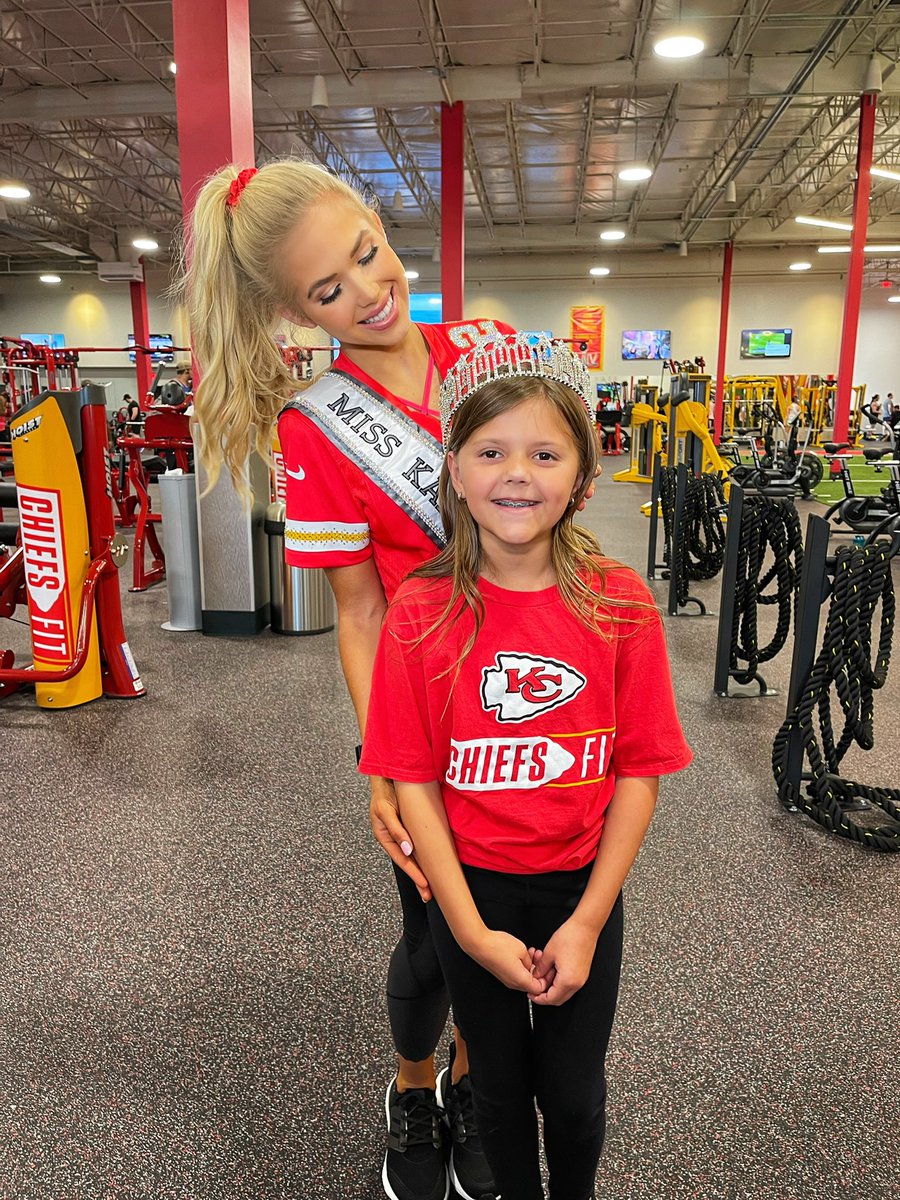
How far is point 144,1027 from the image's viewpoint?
5.83 ft

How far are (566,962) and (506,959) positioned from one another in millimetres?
68

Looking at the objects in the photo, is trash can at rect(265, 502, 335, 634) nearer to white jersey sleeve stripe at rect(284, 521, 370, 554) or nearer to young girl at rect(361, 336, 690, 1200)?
white jersey sleeve stripe at rect(284, 521, 370, 554)

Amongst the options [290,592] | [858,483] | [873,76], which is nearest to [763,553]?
[290,592]

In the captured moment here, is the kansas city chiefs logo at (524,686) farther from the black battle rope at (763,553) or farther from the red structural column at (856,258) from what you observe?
the red structural column at (856,258)

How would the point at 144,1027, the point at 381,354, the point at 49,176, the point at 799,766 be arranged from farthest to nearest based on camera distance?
1. the point at 49,176
2. the point at 799,766
3. the point at 144,1027
4. the point at 381,354

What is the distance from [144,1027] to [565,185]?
16181 mm

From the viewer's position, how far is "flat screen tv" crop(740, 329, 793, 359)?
816 inches

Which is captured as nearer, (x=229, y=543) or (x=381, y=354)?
(x=381, y=354)

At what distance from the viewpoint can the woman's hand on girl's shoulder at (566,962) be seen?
1000 mm

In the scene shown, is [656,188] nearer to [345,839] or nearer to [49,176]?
[49,176]

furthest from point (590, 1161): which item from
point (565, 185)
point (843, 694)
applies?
point (565, 185)

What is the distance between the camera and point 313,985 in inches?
74.9

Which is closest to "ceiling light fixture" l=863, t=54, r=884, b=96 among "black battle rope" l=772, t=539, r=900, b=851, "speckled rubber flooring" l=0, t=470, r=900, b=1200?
"speckled rubber flooring" l=0, t=470, r=900, b=1200

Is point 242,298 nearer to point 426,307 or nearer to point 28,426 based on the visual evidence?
point 28,426
